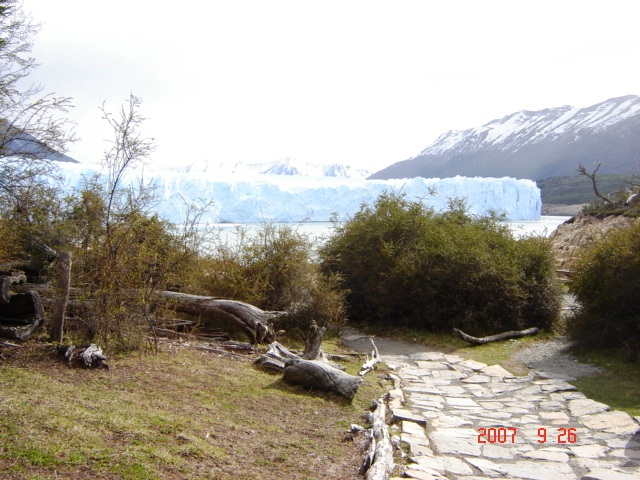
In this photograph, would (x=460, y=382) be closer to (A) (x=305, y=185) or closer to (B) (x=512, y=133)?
(A) (x=305, y=185)

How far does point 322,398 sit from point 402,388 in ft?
6.23

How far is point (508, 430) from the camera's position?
21.0 ft

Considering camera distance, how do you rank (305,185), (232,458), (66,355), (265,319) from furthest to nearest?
(305,185) < (265,319) < (66,355) < (232,458)

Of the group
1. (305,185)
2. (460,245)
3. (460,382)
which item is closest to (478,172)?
(305,185)

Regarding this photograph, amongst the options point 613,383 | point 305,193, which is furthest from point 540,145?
point 613,383

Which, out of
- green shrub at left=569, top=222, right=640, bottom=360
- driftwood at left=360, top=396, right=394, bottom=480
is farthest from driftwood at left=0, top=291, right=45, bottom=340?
green shrub at left=569, top=222, right=640, bottom=360

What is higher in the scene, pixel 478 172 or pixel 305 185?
pixel 478 172

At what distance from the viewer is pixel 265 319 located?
34.6ft

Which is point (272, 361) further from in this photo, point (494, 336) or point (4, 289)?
point (494, 336)

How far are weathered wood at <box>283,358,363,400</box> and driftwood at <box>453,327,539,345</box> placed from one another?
211 inches

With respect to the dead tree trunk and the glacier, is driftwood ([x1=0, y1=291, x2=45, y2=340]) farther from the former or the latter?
the glacier

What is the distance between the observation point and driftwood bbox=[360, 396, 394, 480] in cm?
452

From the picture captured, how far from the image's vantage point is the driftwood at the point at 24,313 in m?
7.02

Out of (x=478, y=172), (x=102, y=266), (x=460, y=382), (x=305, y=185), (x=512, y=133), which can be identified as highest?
(x=512, y=133)
